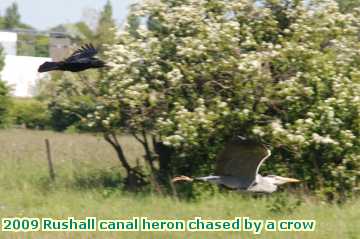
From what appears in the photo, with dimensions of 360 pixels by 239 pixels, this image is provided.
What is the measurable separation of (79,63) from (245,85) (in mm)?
2867

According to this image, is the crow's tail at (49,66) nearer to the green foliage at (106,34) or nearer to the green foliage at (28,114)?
the green foliage at (106,34)

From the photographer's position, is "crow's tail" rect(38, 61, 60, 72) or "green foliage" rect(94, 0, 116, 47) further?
"green foliage" rect(94, 0, 116, 47)

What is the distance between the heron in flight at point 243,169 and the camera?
Result: 11.6 m

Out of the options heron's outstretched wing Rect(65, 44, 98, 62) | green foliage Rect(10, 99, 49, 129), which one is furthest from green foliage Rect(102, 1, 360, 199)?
green foliage Rect(10, 99, 49, 129)

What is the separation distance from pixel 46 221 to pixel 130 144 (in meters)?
10.8

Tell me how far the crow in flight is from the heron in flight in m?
2.36

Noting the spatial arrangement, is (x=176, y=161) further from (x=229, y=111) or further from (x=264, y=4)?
(x=264, y=4)

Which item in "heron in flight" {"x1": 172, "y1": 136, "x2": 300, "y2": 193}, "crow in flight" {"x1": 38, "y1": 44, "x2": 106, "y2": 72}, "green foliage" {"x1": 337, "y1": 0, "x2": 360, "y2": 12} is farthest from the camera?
"green foliage" {"x1": 337, "y1": 0, "x2": 360, "y2": 12}

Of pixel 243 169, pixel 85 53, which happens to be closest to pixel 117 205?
pixel 243 169

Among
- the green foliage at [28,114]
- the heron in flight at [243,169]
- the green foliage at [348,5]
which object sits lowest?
the green foliage at [28,114]

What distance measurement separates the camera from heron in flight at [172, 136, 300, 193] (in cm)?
1161

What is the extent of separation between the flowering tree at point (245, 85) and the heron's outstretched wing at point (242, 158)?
533 millimetres

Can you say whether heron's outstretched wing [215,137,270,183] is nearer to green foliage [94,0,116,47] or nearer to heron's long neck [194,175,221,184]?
heron's long neck [194,175,221,184]

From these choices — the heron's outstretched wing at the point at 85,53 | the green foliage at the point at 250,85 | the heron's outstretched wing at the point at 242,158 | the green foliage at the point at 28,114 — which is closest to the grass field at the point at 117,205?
the heron's outstretched wing at the point at 242,158
